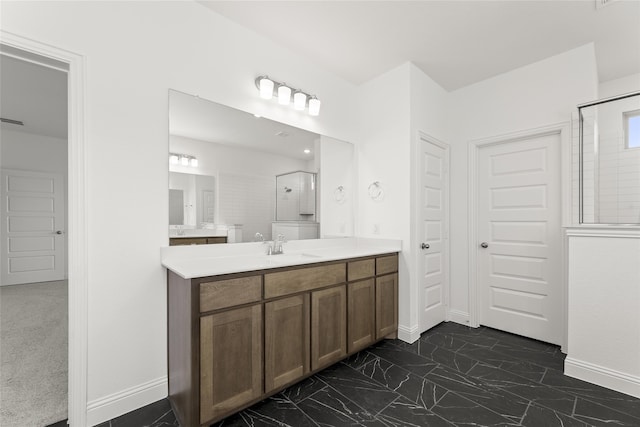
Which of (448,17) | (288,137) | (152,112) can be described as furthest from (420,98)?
(152,112)

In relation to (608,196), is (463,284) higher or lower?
lower

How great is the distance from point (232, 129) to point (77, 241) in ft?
4.21

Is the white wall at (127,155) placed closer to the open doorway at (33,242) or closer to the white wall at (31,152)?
the open doorway at (33,242)

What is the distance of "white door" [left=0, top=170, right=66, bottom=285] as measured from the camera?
482cm

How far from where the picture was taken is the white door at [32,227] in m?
4.82

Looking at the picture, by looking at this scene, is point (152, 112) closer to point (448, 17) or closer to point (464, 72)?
point (448, 17)

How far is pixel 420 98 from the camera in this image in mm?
2900

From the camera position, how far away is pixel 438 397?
73.8 inches

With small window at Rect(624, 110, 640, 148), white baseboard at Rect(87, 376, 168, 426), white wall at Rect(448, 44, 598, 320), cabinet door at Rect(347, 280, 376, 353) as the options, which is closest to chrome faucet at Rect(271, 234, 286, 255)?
cabinet door at Rect(347, 280, 376, 353)

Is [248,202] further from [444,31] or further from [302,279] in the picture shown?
[444,31]

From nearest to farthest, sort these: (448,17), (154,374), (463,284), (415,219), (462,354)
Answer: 1. (154,374)
2. (448,17)
3. (462,354)
4. (415,219)
5. (463,284)

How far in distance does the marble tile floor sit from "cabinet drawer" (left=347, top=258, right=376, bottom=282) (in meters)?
0.71

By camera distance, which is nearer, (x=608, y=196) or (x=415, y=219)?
(x=608, y=196)

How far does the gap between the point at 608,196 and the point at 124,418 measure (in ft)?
12.5
